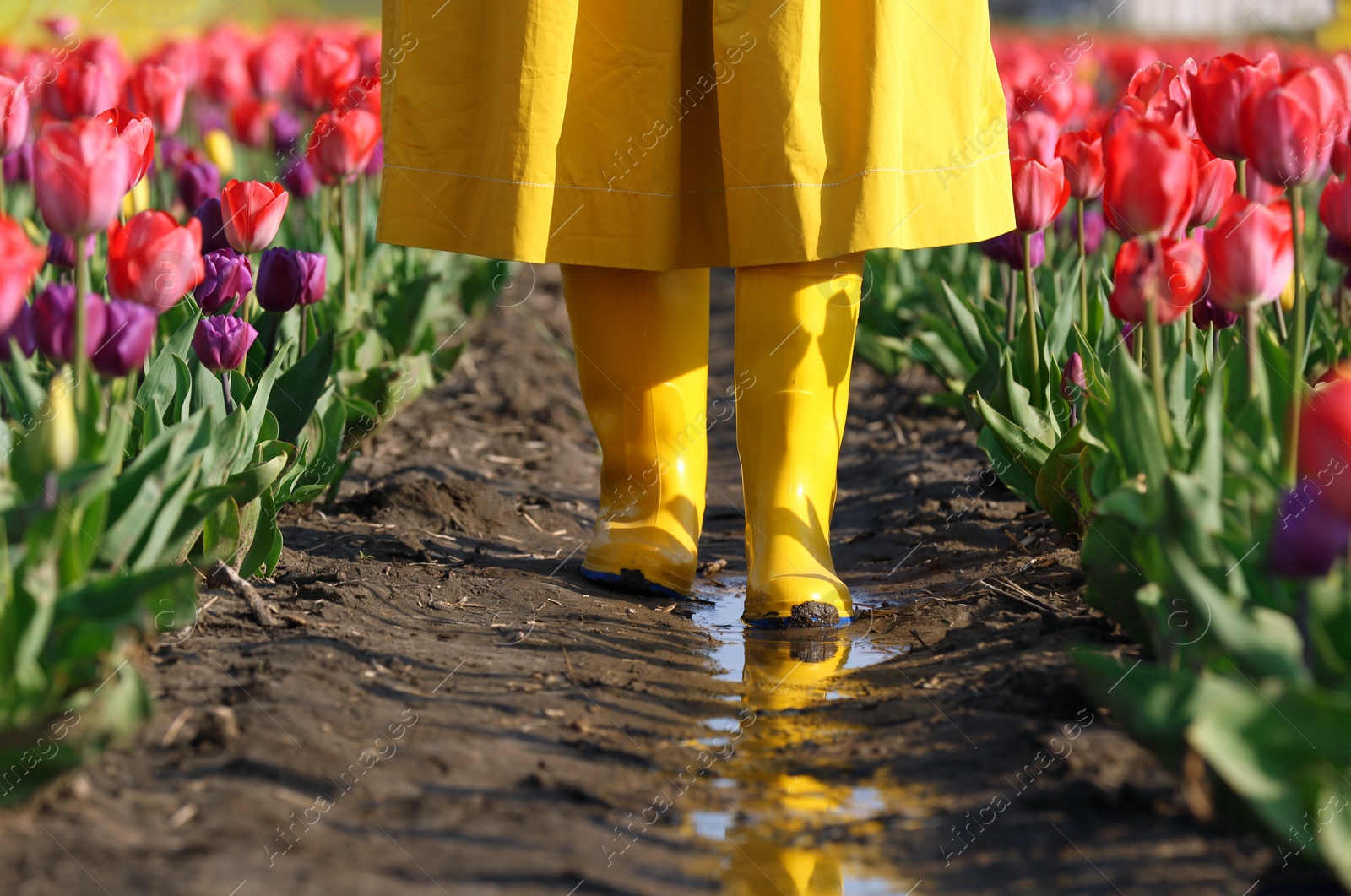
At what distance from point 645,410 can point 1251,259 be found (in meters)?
1.12

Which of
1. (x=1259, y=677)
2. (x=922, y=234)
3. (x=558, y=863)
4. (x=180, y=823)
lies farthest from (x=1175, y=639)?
(x=180, y=823)

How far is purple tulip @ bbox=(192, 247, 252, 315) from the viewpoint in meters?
2.08

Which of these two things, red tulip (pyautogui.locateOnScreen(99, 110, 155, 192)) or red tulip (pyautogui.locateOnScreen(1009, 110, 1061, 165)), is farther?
red tulip (pyautogui.locateOnScreen(1009, 110, 1061, 165))

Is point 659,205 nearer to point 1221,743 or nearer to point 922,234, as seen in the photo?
point 922,234

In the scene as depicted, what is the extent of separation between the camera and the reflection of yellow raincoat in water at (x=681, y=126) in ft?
6.46

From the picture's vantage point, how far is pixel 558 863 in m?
1.33

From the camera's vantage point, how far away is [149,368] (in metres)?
2.03

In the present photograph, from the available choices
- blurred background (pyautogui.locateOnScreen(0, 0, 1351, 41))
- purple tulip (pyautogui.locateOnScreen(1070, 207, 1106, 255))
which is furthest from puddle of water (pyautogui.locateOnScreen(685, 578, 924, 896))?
blurred background (pyautogui.locateOnScreen(0, 0, 1351, 41))

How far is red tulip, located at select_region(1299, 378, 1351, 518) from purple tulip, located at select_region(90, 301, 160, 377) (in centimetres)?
121

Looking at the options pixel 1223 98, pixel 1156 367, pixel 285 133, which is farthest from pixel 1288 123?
pixel 285 133

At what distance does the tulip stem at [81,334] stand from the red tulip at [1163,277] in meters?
1.16

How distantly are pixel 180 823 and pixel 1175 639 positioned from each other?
3.26 ft

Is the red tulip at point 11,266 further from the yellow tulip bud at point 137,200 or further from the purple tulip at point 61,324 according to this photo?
the yellow tulip bud at point 137,200

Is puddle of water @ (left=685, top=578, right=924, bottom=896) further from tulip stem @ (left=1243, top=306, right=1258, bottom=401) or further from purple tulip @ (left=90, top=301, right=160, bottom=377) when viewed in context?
purple tulip @ (left=90, top=301, right=160, bottom=377)
